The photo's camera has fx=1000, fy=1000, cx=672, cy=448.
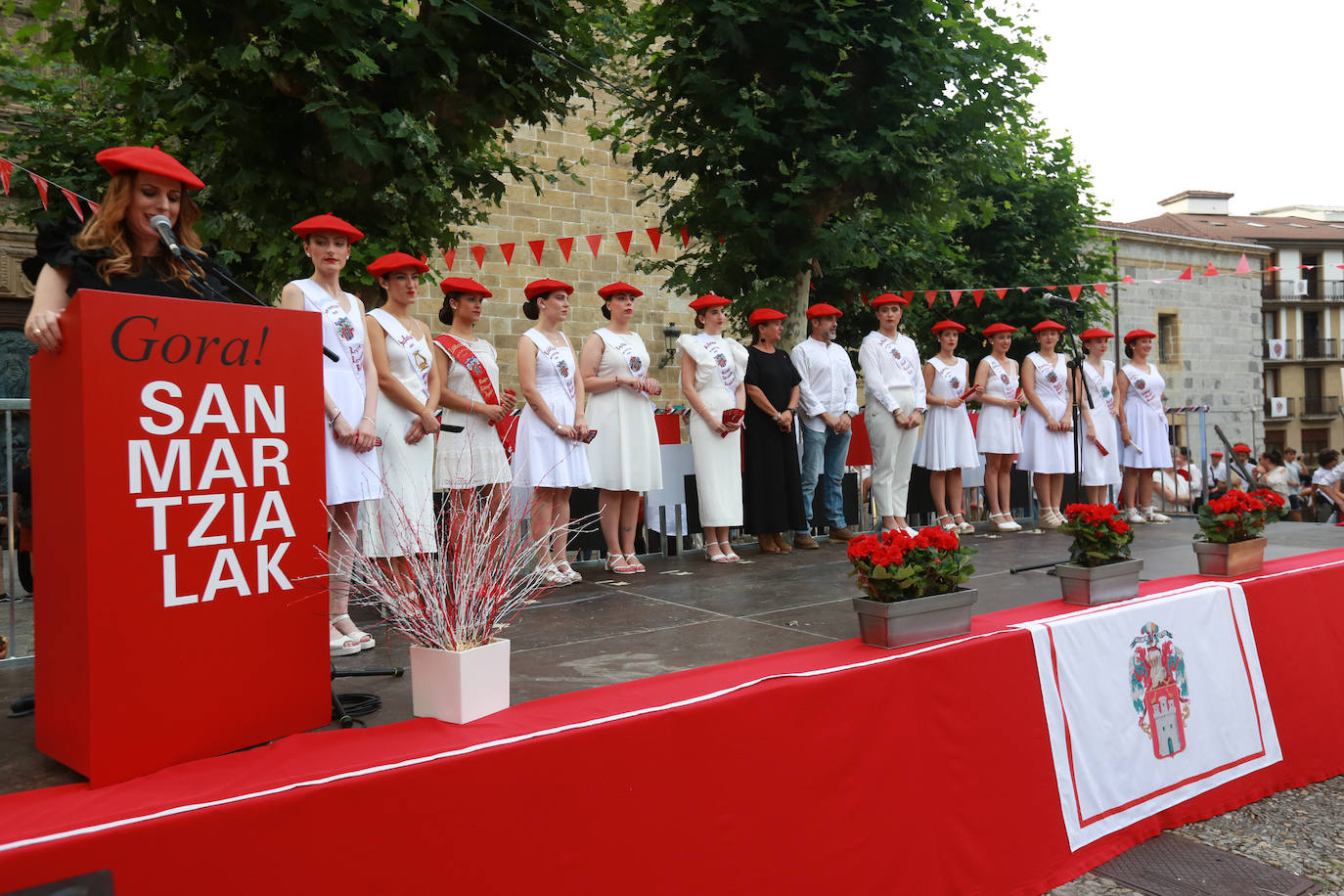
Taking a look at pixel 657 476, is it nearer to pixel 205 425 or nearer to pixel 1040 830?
pixel 1040 830

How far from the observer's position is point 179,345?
2393mm

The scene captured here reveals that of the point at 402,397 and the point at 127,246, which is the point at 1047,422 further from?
the point at 127,246

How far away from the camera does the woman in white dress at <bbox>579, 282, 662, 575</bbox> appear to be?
242 inches

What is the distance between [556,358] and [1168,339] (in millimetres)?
32681

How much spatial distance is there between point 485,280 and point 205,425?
12823 mm

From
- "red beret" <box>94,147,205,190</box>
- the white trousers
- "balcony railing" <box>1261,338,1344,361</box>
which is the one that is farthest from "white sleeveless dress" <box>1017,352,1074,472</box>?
"balcony railing" <box>1261,338,1344,361</box>

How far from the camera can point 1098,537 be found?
425 cm

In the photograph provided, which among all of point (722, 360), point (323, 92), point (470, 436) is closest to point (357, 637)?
point (470, 436)

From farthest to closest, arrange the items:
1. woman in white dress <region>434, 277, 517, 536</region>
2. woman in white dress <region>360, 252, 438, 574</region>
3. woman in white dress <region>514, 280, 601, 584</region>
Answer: woman in white dress <region>514, 280, 601, 584</region> → woman in white dress <region>434, 277, 517, 536</region> → woman in white dress <region>360, 252, 438, 574</region>

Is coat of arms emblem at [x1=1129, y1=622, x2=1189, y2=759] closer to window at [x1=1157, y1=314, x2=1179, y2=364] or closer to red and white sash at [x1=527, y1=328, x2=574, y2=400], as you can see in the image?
red and white sash at [x1=527, y1=328, x2=574, y2=400]

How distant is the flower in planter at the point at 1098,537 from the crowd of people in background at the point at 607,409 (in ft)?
7.25

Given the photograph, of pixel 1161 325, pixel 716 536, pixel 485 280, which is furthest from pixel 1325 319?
pixel 716 536

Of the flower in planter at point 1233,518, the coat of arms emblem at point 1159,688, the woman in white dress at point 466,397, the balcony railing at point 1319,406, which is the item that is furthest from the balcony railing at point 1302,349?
the woman in white dress at point 466,397

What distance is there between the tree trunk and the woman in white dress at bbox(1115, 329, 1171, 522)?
10.1 feet
